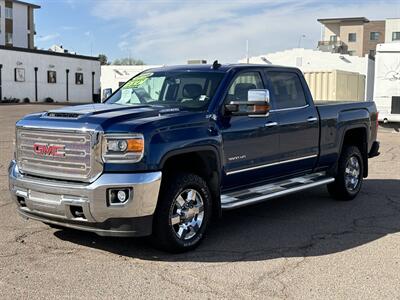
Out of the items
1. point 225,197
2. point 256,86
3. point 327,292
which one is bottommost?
point 327,292

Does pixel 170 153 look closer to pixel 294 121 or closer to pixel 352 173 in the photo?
pixel 294 121

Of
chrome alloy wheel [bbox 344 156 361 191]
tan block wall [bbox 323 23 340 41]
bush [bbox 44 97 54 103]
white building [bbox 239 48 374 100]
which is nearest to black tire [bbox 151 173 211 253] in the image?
chrome alloy wheel [bbox 344 156 361 191]

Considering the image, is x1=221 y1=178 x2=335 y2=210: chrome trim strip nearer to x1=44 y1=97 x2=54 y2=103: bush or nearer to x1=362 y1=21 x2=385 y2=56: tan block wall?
x1=44 y1=97 x2=54 y2=103: bush

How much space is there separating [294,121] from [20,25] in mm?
69621

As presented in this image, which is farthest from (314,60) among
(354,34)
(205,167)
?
(354,34)

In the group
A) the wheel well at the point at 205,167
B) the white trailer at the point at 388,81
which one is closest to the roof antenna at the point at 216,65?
the wheel well at the point at 205,167

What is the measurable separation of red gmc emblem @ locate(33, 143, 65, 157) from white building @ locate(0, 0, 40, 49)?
66.5 metres

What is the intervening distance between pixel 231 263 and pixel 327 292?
1.06 meters

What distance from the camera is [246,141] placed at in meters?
6.23

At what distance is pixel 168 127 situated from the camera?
17.2 feet

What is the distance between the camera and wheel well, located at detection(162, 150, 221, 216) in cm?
559

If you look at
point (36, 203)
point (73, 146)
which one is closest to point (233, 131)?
point (73, 146)

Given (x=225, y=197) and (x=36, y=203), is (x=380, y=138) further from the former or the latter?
(x=36, y=203)

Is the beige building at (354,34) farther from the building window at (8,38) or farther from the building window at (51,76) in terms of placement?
the building window at (51,76)
